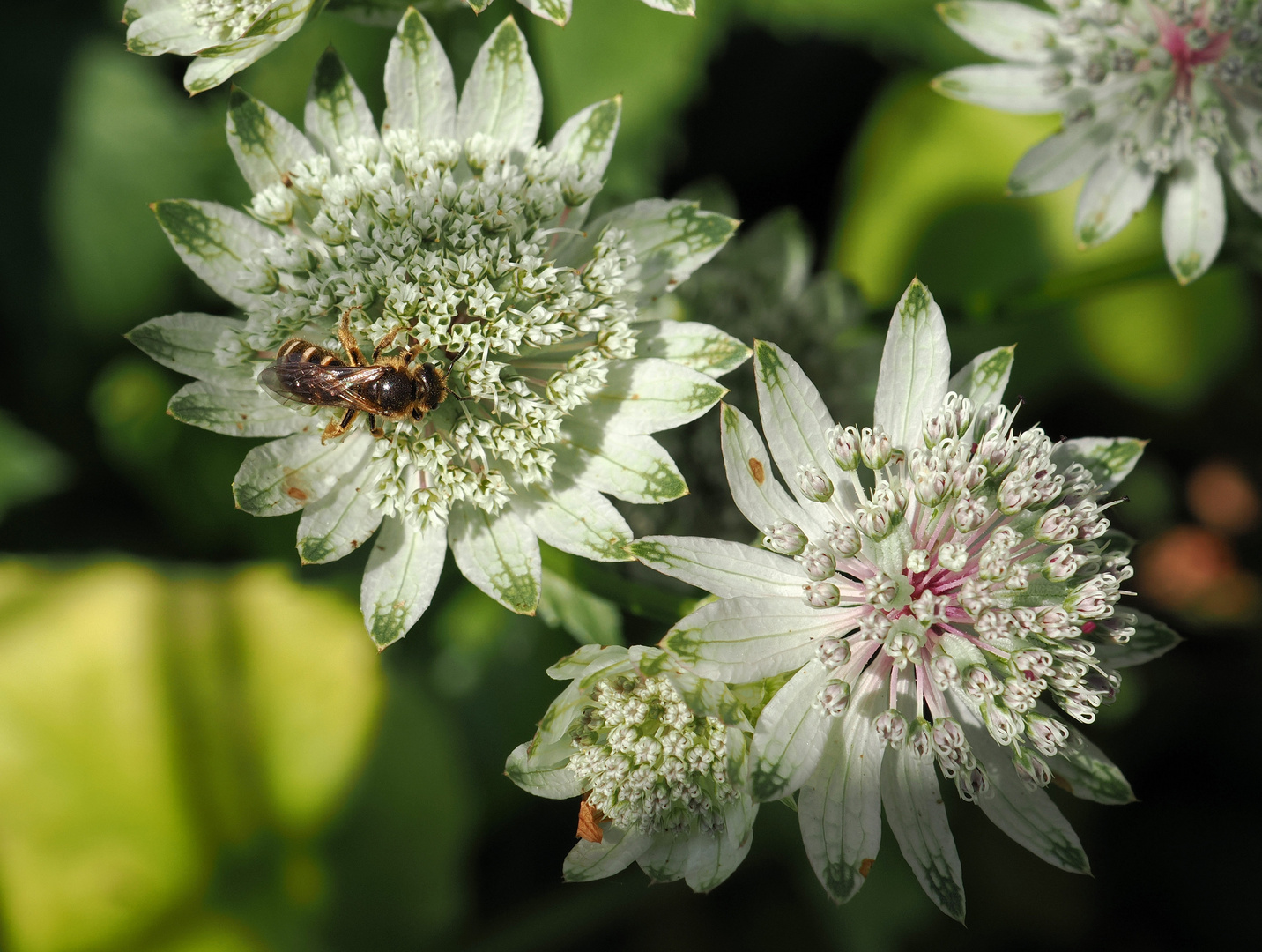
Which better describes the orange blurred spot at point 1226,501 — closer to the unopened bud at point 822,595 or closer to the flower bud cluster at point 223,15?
the unopened bud at point 822,595

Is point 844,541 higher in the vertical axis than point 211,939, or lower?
higher

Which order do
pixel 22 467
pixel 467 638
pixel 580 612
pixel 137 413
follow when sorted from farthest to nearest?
pixel 467 638
pixel 22 467
pixel 137 413
pixel 580 612

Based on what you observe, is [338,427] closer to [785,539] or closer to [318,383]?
[318,383]

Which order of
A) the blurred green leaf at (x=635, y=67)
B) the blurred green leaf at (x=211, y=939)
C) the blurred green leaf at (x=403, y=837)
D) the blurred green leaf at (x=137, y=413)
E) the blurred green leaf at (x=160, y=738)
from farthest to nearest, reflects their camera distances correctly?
the blurred green leaf at (x=635, y=67) < the blurred green leaf at (x=137, y=413) < the blurred green leaf at (x=403, y=837) < the blurred green leaf at (x=211, y=939) < the blurred green leaf at (x=160, y=738)

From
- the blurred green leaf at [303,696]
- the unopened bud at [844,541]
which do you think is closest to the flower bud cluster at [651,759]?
the unopened bud at [844,541]

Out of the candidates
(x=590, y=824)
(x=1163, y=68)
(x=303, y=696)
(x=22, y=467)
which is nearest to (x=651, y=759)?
(x=590, y=824)

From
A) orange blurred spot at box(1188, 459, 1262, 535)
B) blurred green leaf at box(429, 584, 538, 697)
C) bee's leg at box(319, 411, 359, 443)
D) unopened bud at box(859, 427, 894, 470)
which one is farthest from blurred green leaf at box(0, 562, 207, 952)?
orange blurred spot at box(1188, 459, 1262, 535)
